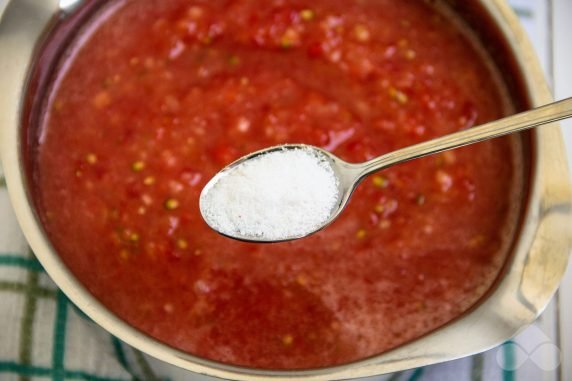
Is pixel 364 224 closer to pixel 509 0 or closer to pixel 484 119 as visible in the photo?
pixel 484 119

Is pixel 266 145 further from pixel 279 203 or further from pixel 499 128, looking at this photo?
pixel 499 128

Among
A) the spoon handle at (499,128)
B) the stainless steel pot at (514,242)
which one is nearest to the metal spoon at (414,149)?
the spoon handle at (499,128)

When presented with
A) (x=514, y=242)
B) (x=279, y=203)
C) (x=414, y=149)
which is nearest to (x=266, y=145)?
(x=279, y=203)

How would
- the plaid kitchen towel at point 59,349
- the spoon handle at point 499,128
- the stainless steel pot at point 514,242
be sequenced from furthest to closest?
the plaid kitchen towel at point 59,349
the stainless steel pot at point 514,242
the spoon handle at point 499,128

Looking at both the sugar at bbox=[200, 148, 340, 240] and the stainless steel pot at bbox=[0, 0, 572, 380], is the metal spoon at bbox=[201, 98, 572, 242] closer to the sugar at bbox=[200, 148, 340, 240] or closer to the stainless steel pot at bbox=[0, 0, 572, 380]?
the sugar at bbox=[200, 148, 340, 240]

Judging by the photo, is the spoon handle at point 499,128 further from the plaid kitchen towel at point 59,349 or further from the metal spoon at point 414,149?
the plaid kitchen towel at point 59,349
